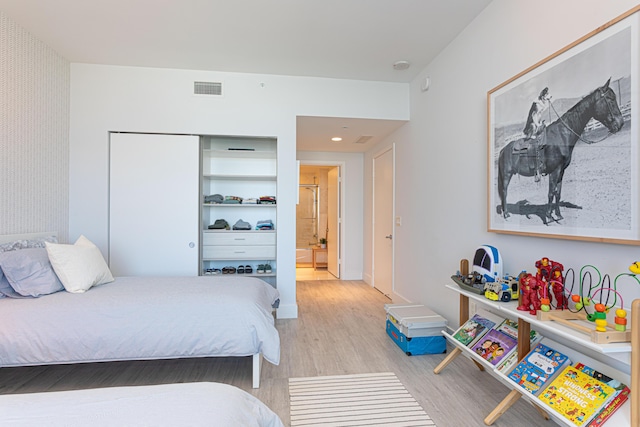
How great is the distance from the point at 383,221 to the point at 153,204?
3.05m

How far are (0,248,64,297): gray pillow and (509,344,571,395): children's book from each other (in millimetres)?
2964

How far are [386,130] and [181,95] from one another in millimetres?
2558

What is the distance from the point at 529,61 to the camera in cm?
208

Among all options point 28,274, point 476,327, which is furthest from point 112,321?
point 476,327

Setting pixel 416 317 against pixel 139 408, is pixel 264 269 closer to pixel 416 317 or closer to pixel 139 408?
pixel 416 317

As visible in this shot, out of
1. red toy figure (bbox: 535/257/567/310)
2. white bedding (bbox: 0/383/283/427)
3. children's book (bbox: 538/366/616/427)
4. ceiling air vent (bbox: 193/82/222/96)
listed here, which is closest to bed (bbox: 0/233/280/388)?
white bedding (bbox: 0/383/283/427)

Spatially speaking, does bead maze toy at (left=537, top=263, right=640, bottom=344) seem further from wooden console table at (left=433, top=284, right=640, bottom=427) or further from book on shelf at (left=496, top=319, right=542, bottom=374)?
book on shelf at (left=496, top=319, right=542, bottom=374)

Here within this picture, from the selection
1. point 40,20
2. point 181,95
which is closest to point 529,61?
point 181,95

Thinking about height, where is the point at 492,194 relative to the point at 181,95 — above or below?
below

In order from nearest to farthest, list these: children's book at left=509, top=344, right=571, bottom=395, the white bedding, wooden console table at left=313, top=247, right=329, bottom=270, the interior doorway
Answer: the white bedding → children's book at left=509, top=344, right=571, bottom=395 → the interior doorway → wooden console table at left=313, top=247, right=329, bottom=270

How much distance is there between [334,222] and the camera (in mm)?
6445

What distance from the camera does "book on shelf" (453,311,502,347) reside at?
2.26m

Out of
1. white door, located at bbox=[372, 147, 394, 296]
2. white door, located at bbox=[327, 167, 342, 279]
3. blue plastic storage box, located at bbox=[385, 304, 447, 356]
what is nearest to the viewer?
blue plastic storage box, located at bbox=[385, 304, 447, 356]

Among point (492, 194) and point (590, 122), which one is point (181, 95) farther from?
point (590, 122)
